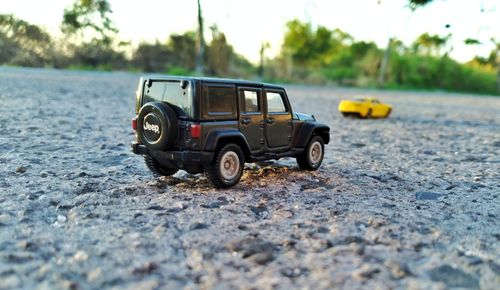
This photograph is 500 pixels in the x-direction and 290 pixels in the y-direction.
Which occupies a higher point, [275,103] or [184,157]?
[275,103]

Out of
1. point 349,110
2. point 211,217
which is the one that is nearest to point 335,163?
point 211,217

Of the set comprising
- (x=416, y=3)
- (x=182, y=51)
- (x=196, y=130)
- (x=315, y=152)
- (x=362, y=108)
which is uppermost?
(x=182, y=51)

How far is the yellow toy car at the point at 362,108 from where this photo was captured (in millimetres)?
17719

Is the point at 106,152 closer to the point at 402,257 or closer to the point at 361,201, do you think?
the point at 361,201

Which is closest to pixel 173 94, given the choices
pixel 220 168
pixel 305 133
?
pixel 220 168

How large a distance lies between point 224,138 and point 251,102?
2.69 feet

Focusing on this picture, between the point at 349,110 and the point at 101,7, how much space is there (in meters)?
25.2

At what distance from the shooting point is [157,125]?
5754 mm

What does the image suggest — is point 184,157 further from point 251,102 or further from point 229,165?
point 251,102

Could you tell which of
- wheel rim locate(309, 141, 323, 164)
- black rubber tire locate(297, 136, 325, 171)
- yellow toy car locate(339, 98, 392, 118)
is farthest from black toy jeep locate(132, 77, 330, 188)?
yellow toy car locate(339, 98, 392, 118)

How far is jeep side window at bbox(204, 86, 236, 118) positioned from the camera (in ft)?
19.1

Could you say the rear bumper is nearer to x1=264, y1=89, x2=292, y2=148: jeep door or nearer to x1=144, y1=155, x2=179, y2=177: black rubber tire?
x1=144, y1=155, x2=179, y2=177: black rubber tire

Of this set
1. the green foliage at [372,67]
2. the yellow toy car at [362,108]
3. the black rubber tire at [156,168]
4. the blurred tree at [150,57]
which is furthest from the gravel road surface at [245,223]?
the green foliage at [372,67]

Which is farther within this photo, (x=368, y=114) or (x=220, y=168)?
(x=368, y=114)
